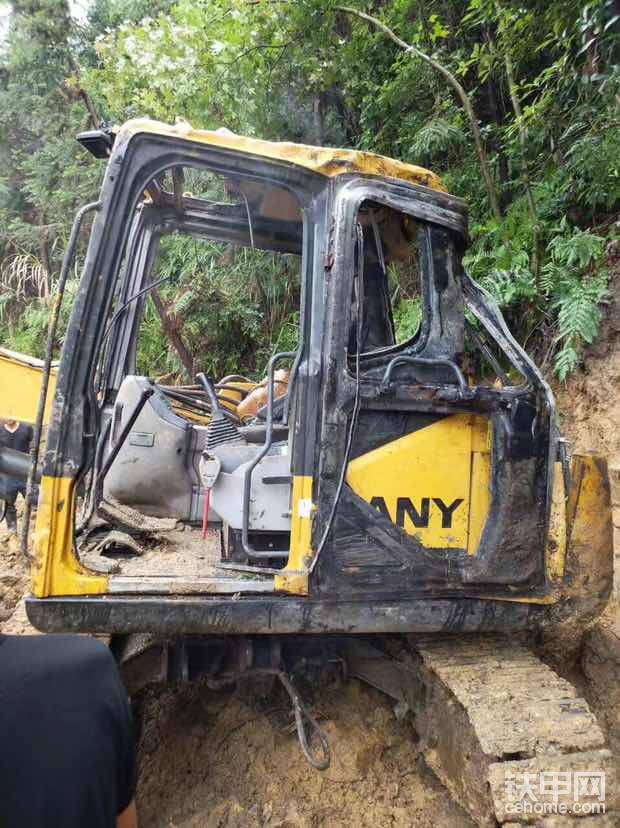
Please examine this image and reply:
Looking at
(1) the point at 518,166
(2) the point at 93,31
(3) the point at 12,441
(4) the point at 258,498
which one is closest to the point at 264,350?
(1) the point at 518,166

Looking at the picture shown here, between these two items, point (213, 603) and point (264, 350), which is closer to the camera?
→ point (213, 603)

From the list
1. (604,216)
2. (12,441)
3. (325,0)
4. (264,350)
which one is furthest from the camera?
(264,350)

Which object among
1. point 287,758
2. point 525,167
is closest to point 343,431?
point 287,758

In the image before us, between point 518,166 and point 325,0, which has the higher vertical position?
point 325,0

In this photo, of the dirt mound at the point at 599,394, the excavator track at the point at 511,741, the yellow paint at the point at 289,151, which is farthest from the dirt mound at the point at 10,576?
the dirt mound at the point at 599,394

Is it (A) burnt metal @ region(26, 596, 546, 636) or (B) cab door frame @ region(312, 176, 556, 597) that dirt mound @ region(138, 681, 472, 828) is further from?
(B) cab door frame @ region(312, 176, 556, 597)

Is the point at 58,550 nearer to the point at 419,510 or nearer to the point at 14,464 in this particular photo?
the point at 14,464

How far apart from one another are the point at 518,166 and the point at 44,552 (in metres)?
4.95

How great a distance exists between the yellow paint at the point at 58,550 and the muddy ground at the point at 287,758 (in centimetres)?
65

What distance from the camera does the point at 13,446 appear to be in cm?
304

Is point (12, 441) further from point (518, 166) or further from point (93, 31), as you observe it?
point (93, 31)

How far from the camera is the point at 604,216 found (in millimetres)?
5074

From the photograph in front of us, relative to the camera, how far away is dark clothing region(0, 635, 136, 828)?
3.14 ft

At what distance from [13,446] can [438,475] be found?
2104 millimetres
